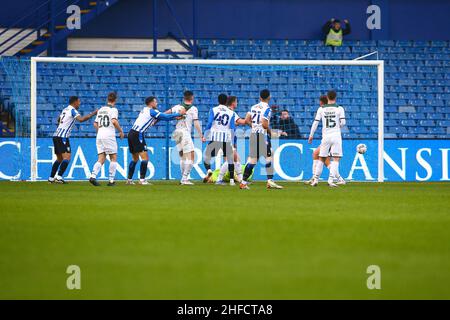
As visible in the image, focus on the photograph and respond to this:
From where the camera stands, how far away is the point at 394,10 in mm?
32531

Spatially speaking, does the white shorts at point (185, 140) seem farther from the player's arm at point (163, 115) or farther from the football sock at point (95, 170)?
the football sock at point (95, 170)

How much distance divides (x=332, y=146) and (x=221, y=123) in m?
2.43

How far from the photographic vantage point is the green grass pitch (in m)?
6.17

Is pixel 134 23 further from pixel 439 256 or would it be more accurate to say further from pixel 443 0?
Answer: pixel 439 256

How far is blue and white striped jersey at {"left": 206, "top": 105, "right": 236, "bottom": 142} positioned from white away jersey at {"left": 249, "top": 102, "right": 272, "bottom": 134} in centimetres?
95

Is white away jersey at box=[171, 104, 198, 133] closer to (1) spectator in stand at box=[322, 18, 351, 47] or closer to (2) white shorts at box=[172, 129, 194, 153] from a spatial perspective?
(2) white shorts at box=[172, 129, 194, 153]

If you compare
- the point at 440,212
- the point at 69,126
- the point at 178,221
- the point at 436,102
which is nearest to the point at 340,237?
the point at 178,221

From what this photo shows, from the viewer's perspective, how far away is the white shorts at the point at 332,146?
19.7 metres

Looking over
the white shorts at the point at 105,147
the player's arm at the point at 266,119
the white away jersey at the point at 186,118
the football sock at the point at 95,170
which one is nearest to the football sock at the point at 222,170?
the white away jersey at the point at 186,118

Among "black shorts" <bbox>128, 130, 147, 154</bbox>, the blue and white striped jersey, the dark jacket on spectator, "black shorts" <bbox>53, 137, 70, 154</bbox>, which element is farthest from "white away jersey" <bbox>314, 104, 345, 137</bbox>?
the dark jacket on spectator

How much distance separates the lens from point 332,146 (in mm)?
19703

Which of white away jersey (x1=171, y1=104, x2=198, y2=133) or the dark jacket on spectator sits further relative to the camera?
the dark jacket on spectator

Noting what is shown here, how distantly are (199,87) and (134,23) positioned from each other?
6.98 m

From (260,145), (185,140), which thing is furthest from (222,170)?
(260,145)
